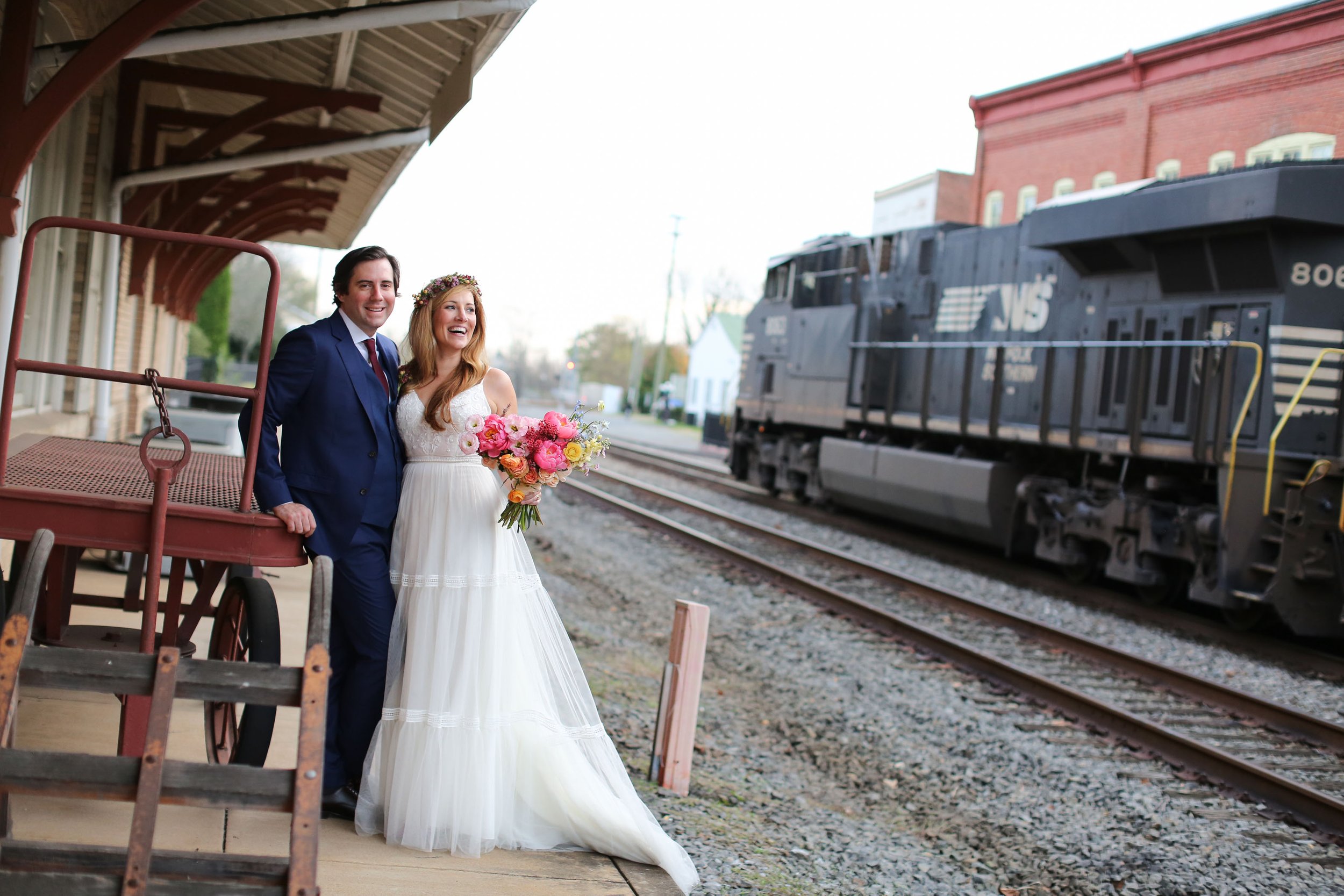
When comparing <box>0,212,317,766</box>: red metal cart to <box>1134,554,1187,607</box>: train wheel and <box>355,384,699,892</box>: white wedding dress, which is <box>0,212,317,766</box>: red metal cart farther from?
<box>1134,554,1187,607</box>: train wheel

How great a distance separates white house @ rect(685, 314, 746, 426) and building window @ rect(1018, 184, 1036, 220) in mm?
33016

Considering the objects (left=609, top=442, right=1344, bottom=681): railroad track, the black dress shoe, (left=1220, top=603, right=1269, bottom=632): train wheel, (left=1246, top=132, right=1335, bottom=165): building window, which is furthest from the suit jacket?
(left=1246, top=132, right=1335, bottom=165): building window

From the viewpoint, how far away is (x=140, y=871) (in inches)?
101

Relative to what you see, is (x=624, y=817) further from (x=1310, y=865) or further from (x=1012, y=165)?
(x=1012, y=165)

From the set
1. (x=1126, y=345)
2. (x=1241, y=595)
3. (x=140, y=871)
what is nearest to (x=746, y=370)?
(x=1126, y=345)

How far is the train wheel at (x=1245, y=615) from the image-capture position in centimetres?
999

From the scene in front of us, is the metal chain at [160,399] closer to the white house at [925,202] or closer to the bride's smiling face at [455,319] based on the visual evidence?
the bride's smiling face at [455,319]

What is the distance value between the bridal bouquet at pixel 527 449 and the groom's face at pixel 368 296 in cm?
47

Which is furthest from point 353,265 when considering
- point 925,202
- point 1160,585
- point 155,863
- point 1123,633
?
point 925,202

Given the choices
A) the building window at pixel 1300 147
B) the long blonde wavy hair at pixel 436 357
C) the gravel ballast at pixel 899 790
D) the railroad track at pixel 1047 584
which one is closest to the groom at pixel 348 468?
the long blonde wavy hair at pixel 436 357

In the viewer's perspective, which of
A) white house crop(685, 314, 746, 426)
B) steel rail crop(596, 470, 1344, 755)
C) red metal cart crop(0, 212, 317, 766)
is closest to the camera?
red metal cart crop(0, 212, 317, 766)

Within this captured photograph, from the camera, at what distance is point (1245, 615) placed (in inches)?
402

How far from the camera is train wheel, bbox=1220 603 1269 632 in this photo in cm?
999

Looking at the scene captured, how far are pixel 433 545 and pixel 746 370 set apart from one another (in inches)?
679
